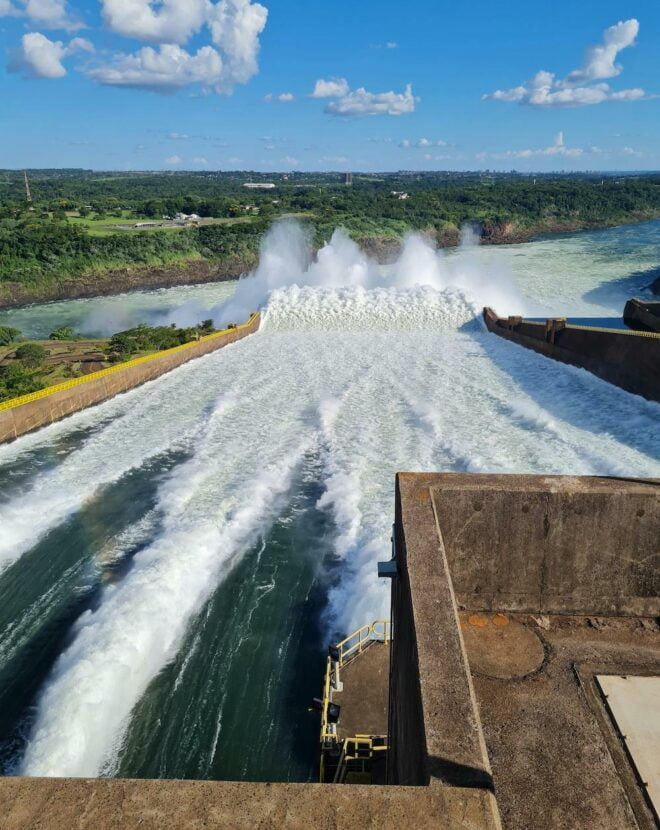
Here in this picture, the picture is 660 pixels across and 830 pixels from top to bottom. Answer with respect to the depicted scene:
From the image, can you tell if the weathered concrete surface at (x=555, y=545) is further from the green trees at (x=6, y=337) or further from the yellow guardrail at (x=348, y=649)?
the green trees at (x=6, y=337)

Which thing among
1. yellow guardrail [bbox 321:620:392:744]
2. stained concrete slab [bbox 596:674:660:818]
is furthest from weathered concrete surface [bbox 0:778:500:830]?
yellow guardrail [bbox 321:620:392:744]

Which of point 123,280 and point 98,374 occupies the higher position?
point 98,374

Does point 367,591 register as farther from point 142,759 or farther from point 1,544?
point 1,544

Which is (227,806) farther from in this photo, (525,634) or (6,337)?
(6,337)

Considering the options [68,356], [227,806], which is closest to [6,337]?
[68,356]

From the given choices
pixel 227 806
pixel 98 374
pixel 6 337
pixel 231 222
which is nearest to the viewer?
pixel 227 806
